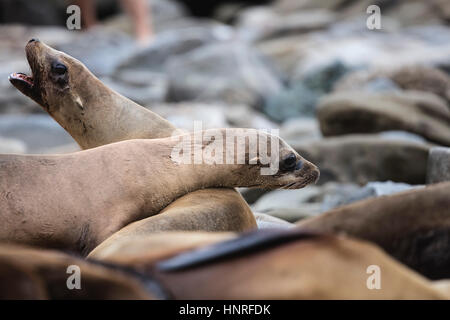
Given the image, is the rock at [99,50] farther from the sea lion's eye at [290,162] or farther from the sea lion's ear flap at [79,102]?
the sea lion's eye at [290,162]

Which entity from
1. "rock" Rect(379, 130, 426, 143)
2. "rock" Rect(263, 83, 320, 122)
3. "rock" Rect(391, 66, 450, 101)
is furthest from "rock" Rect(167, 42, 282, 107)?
"rock" Rect(379, 130, 426, 143)

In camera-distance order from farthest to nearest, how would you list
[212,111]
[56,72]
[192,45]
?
[192,45] → [212,111] → [56,72]

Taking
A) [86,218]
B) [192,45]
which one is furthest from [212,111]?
[86,218]

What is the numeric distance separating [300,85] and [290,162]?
8376 mm

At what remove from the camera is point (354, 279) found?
5.04 feet

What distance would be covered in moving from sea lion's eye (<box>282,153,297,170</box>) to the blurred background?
92 centimetres

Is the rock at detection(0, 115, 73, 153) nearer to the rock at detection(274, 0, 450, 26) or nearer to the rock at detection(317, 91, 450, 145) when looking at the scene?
the rock at detection(317, 91, 450, 145)

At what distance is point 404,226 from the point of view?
6.13ft

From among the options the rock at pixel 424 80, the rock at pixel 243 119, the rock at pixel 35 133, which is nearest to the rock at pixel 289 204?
the rock at pixel 243 119

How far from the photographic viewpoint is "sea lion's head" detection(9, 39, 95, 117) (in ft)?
11.7

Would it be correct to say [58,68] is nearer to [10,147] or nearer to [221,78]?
[10,147]

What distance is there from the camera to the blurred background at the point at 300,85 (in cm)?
598
